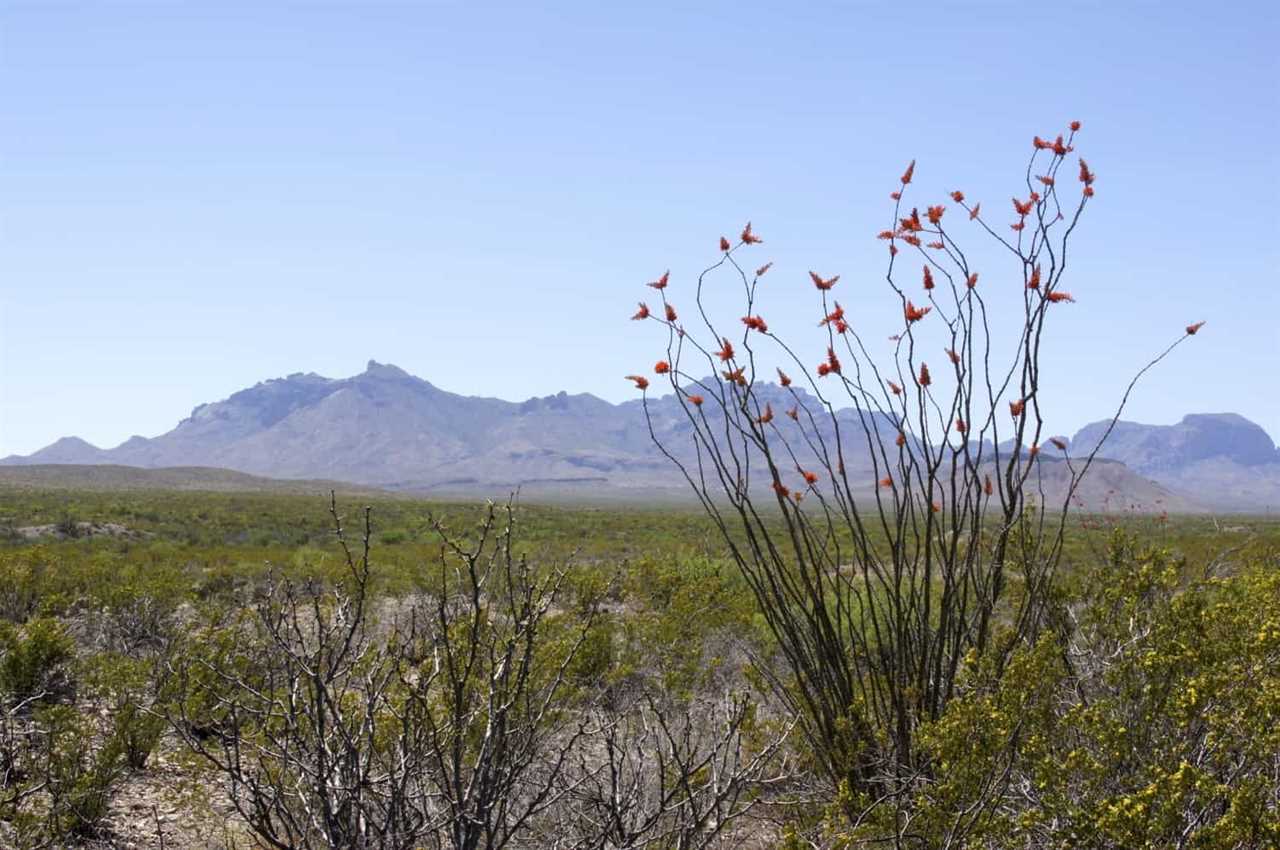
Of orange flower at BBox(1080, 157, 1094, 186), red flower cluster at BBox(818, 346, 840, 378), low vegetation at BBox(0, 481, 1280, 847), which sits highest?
orange flower at BBox(1080, 157, 1094, 186)

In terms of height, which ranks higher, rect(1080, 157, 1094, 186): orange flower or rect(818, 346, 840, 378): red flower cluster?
rect(1080, 157, 1094, 186): orange flower

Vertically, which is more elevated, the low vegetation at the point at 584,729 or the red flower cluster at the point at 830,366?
the red flower cluster at the point at 830,366

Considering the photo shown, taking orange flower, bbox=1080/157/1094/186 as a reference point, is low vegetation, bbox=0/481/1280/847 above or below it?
below

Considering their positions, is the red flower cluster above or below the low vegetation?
above

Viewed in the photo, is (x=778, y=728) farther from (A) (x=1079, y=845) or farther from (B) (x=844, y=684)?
(A) (x=1079, y=845)

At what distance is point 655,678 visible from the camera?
25.0 ft

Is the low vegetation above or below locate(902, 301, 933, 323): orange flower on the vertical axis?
below

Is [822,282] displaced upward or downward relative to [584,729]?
upward

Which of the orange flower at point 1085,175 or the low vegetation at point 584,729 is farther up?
the orange flower at point 1085,175

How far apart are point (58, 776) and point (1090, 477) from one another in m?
176

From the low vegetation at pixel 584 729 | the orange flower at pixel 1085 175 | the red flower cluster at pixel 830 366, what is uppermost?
the orange flower at pixel 1085 175

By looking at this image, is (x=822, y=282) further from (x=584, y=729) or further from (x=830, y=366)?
(x=584, y=729)

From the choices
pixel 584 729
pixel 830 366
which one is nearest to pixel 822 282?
pixel 830 366

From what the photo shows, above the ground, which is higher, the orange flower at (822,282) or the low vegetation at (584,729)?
the orange flower at (822,282)
